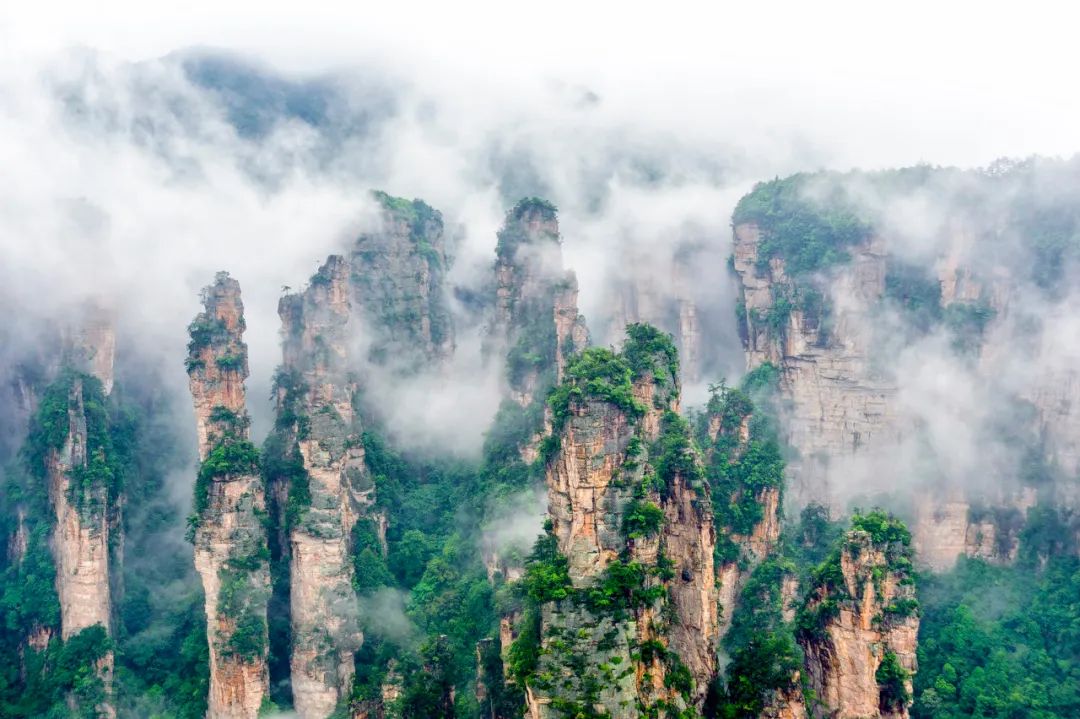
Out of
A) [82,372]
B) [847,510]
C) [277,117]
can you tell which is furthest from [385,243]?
[847,510]

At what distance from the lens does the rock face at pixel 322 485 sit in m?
40.2

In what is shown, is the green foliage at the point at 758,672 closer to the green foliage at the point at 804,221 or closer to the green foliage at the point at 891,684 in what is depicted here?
the green foliage at the point at 891,684

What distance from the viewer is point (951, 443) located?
1988 inches

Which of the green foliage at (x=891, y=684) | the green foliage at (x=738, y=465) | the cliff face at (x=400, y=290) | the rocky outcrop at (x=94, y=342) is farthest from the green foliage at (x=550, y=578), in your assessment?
the cliff face at (x=400, y=290)

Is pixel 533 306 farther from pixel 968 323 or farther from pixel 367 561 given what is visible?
pixel 968 323

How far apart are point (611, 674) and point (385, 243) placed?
34.9 metres

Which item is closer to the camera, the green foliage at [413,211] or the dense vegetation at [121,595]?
the dense vegetation at [121,595]

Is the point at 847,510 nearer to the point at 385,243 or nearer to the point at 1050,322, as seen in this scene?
the point at 1050,322

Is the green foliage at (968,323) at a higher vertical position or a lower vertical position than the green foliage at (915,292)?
lower

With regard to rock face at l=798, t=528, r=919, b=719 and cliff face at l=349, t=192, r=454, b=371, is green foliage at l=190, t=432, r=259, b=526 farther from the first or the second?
rock face at l=798, t=528, r=919, b=719

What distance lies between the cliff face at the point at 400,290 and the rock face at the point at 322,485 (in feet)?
14.1

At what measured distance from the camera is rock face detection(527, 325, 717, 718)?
27188mm

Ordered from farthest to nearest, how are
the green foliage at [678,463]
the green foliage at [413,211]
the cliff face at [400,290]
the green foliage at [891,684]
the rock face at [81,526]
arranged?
the green foliage at [413,211]
the cliff face at [400,290]
the rock face at [81,526]
the green foliage at [678,463]
the green foliage at [891,684]

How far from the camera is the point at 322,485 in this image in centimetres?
4269
